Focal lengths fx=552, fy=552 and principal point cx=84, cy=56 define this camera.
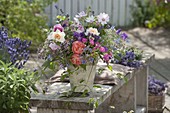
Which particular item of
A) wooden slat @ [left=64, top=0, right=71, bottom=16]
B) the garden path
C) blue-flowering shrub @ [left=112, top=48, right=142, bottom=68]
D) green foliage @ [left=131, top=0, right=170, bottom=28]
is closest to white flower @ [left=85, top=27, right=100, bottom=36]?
blue-flowering shrub @ [left=112, top=48, right=142, bottom=68]

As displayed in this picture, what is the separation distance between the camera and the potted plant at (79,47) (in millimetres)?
3814

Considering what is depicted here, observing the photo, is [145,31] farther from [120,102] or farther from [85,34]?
[85,34]

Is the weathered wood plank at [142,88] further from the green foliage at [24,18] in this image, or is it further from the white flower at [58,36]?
the green foliage at [24,18]

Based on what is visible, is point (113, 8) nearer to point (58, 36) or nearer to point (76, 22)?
point (76, 22)

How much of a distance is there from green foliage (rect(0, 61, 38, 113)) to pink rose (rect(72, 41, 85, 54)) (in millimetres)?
579

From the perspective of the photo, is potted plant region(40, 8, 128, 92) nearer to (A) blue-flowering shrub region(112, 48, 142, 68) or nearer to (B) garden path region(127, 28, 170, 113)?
(A) blue-flowering shrub region(112, 48, 142, 68)

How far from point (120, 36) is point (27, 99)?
883mm

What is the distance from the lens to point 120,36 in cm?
436

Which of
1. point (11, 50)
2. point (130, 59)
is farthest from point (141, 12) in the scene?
point (11, 50)

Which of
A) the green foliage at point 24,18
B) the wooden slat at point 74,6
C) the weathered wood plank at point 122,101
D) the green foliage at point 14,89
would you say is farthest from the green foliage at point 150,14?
the green foliage at point 14,89

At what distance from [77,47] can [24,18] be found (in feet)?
15.5

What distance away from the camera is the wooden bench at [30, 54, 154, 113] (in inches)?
148

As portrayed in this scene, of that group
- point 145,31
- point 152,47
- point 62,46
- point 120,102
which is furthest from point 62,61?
Result: point 145,31

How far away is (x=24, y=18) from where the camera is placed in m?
8.39
